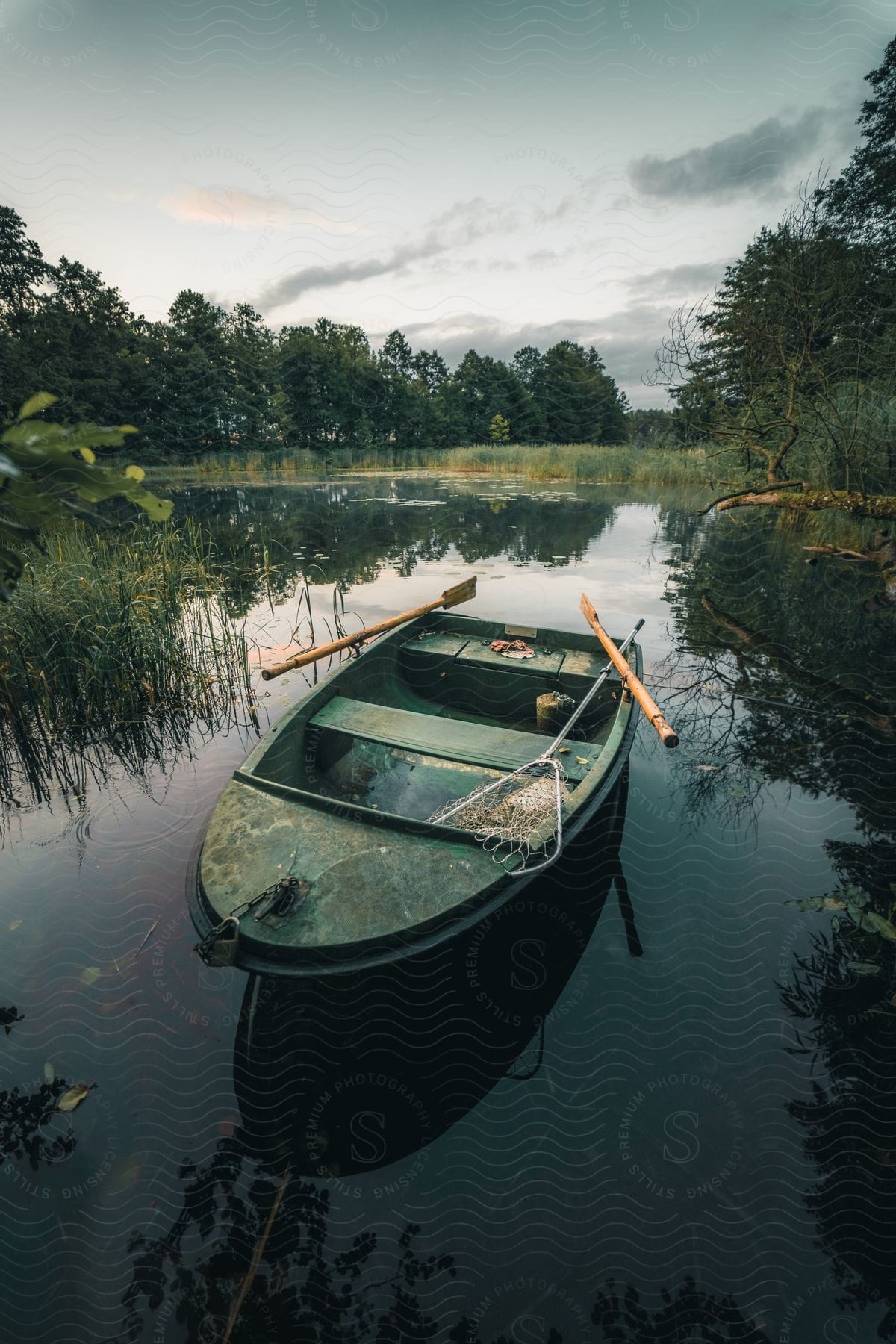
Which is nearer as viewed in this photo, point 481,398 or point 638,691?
point 638,691

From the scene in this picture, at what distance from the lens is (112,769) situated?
186 inches

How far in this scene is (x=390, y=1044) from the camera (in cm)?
259

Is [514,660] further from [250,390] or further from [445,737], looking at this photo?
[250,390]

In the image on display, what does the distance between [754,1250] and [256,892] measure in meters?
2.33

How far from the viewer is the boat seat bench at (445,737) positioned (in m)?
3.68

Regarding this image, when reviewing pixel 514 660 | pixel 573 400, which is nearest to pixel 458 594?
pixel 514 660

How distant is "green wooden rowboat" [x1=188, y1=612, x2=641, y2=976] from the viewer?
2283 mm

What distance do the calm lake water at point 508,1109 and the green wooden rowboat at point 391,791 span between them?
470 millimetres

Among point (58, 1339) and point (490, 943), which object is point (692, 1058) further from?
point (58, 1339)

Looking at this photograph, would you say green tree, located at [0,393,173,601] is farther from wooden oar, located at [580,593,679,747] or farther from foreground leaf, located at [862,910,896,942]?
foreground leaf, located at [862,910,896,942]

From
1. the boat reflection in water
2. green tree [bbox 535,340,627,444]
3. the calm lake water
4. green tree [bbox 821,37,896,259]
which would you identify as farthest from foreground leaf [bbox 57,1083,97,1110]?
green tree [bbox 535,340,627,444]

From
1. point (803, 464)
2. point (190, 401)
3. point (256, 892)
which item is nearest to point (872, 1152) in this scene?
point (256, 892)

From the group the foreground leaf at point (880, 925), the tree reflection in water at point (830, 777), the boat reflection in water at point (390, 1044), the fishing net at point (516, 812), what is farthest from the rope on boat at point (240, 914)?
the foreground leaf at point (880, 925)

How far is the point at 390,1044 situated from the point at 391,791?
1.51 metres
